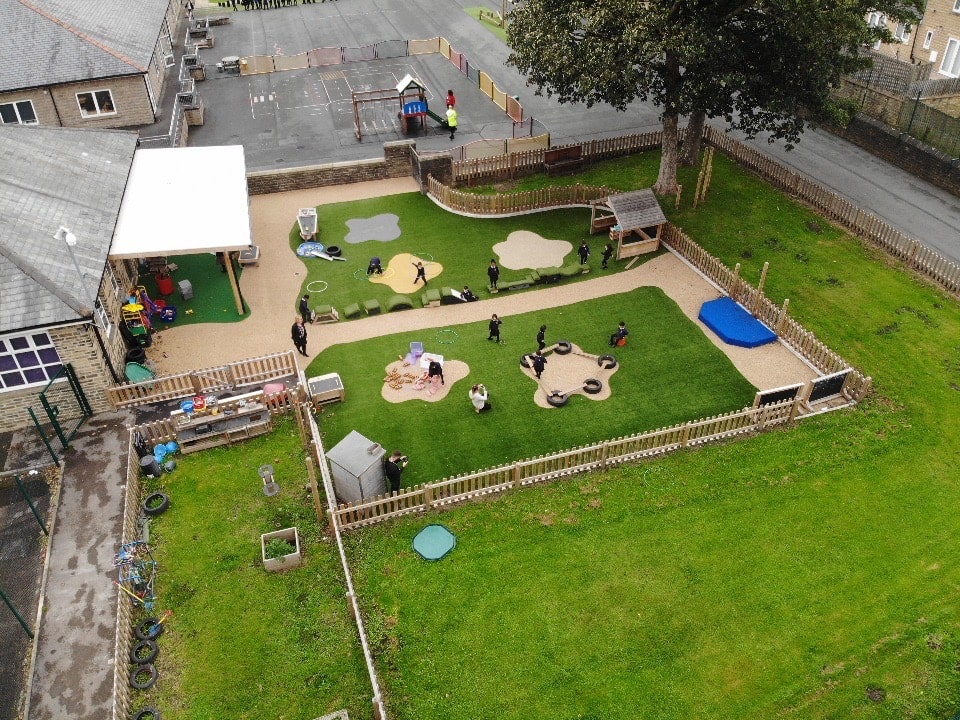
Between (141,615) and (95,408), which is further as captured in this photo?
(95,408)

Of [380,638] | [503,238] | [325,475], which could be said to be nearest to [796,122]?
[503,238]

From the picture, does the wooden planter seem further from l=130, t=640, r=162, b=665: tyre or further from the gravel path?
the gravel path

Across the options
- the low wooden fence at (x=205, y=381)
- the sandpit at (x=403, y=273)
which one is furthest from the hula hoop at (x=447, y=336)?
the low wooden fence at (x=205, y=381)

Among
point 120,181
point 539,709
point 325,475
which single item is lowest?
point 539,709

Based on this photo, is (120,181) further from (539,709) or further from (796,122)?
(796,122)

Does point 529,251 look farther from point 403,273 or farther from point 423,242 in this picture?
point 403,273

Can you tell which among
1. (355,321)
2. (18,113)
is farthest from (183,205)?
(18,113)
